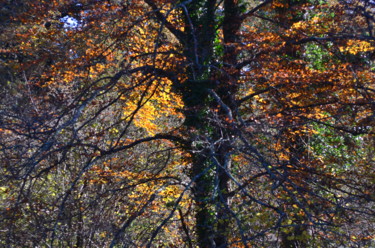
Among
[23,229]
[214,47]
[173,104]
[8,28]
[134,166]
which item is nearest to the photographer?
[23,229]

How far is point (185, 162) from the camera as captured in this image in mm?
8656

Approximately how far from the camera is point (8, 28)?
14.2m

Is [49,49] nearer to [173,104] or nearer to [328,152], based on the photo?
[173,104]

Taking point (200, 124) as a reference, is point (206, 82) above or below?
above

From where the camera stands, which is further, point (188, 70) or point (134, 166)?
point (134, 166)

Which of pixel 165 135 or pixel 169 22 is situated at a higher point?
pixel 169 22

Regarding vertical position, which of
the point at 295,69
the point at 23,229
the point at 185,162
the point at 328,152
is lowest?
the point at 23,229

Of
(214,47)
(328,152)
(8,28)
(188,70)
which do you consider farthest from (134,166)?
(8,28)

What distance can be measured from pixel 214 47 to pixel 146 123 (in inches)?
116

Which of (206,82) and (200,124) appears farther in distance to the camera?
(200,124)

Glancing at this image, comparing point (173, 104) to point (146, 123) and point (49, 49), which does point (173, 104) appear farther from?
point (49, 49)

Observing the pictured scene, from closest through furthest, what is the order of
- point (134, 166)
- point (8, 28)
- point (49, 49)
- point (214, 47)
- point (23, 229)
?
1. point (23, 229)
2. point (214, 47)
3. point (134, 166)
4. point (49, 49)
5. point (8, 28)

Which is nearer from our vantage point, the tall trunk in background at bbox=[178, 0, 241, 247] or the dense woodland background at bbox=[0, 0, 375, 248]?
the dense woodland background at bbox=[0, 0, 375, 248]

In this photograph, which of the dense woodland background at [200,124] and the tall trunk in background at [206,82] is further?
the tall trunk in background at [206,82]
